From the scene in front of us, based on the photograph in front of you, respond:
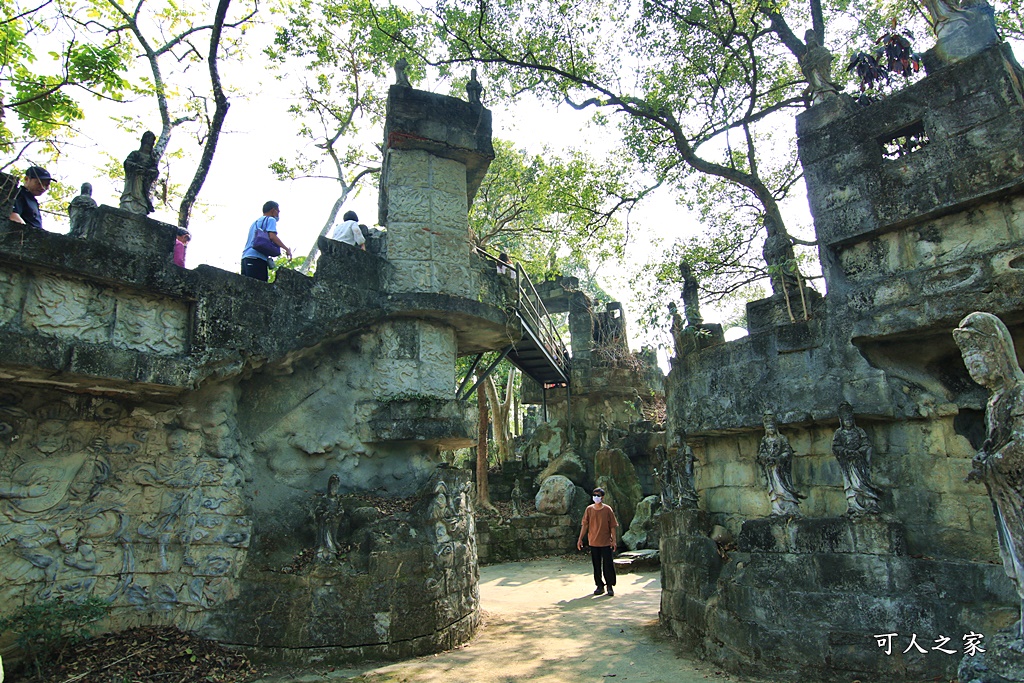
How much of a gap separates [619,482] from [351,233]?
9.57 m

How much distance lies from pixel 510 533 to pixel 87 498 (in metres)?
9.30

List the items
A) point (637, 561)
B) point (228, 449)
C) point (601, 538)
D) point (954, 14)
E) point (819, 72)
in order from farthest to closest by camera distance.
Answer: point (637, 561), point (601, 538), point (819, 72), point (228, 449), point (954, 14)

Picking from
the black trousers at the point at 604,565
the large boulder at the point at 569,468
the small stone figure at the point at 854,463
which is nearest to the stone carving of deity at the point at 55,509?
the black trousers at the point at 604,565

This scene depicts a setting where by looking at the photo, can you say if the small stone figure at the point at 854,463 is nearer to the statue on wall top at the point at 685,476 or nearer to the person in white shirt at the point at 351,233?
the statue on wall top at the point at 685,476

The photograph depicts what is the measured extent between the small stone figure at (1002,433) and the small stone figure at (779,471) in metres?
2.03

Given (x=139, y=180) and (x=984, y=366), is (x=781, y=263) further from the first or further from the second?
(x=139, y=180)

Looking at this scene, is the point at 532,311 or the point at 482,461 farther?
the point at 482,461

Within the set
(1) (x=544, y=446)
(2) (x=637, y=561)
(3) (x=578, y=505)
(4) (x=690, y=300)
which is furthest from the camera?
(1) (x=544, y=446)

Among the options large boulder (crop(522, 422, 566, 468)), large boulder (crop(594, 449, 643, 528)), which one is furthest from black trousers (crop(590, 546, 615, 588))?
large boulder (crop(522, 422, 566, 468))

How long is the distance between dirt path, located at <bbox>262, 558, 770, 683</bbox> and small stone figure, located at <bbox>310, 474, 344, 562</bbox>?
3.32ft

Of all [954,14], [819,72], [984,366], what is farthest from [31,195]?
[954,14]

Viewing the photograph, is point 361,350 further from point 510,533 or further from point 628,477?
point 628,477

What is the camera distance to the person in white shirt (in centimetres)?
781

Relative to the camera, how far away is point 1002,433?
3477 millimetres
